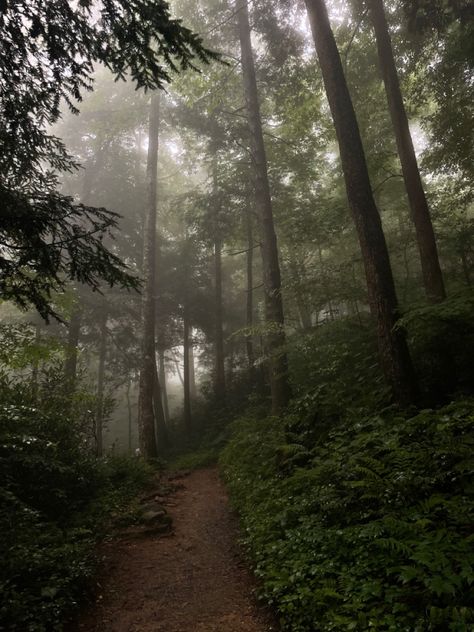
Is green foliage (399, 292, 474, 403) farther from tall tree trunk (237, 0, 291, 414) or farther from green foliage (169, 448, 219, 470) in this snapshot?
green foliage (169, 448, 219, 470)

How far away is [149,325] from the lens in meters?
14.5

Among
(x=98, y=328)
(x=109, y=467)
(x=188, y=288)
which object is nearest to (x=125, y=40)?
(x=109, y=467)

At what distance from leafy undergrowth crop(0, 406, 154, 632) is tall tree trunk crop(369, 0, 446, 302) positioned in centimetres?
822

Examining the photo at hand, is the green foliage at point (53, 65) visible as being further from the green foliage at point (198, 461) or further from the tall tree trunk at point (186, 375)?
the tall tree trunk at point (186, 375)

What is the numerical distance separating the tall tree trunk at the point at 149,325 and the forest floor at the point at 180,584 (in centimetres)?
595

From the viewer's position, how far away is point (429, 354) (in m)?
7.04

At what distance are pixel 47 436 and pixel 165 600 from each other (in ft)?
15.2

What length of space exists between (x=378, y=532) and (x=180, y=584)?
2810mm

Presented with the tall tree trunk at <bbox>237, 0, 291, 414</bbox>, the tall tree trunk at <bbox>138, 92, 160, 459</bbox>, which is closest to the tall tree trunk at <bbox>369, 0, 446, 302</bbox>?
the tall tree trunk at <bbox>237, 0, 291, 414</bbox>

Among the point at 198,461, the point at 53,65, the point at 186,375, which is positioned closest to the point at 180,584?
the point at 53,65

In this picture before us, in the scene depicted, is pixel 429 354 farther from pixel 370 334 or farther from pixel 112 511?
pixel 112 511

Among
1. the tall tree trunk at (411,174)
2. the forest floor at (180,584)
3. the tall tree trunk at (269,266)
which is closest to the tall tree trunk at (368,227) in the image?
the tall tree trunk at (269,266)

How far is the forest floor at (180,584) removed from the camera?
4.14 metres

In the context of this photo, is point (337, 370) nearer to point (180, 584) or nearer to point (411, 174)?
point (411, 174)
